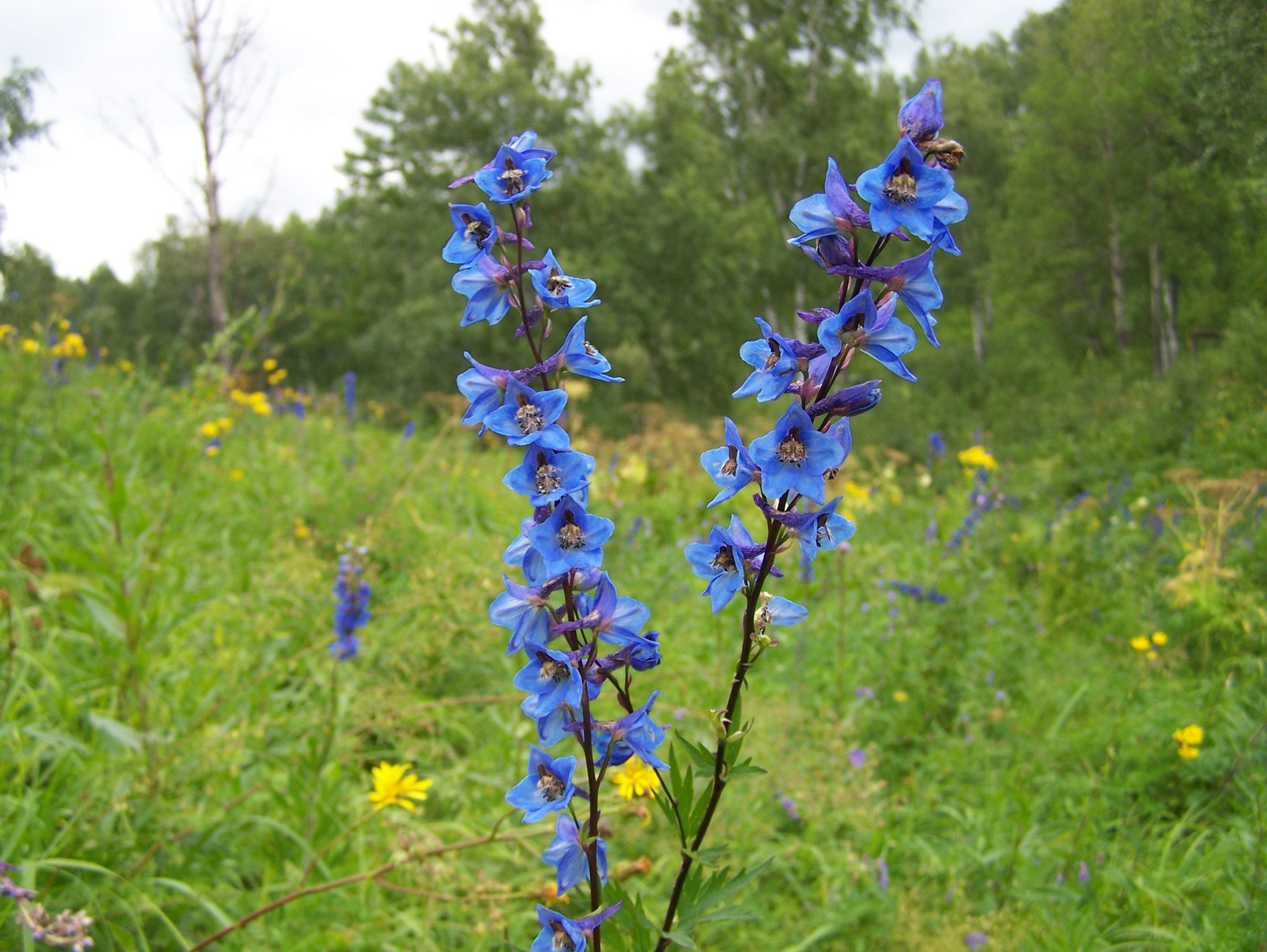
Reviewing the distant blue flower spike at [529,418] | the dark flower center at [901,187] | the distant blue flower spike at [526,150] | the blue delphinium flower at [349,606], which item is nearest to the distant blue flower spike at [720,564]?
the distant blue flower spike at [529,418]

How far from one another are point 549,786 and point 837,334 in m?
0.68

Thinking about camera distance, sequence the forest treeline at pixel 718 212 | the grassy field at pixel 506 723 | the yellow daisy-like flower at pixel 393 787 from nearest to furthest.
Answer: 1. the yellow daisy-like flower at pixel 393 787
2. the grassy field at pixel 506 723
3. the forest treeline at pixel 718 212

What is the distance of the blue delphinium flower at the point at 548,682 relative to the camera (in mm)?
906

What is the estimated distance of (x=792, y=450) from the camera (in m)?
0.86

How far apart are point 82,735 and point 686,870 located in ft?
8.54

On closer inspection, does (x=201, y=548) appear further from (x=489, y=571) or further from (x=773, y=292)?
(x=773, y=292)

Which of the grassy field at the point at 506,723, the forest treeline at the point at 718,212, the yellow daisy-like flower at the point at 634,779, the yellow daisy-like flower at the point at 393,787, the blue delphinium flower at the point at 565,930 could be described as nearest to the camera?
the blue delphinium flower at the point at 565,930

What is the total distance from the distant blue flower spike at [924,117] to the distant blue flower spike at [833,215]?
9 centimetres

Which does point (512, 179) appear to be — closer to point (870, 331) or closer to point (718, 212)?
point (870, 331)

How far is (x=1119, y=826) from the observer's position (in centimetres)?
275

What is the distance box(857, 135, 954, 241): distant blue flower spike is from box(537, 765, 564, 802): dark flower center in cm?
78

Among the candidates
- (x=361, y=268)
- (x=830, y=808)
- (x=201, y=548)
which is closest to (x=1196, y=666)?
(x=830, y=808)

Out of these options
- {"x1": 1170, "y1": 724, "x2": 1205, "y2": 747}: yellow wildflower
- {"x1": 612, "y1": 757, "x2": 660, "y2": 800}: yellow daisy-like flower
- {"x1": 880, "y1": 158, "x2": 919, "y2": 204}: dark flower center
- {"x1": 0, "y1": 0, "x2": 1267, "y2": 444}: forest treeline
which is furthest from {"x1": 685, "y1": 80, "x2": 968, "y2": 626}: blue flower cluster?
{"x1": 0, "y1": 0, "x2": 1267, "y2": 444}: forest treeline

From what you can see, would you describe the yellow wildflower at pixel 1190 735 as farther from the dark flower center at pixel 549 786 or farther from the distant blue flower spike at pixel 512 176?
the distant blue flower spike at pixel 512 176
